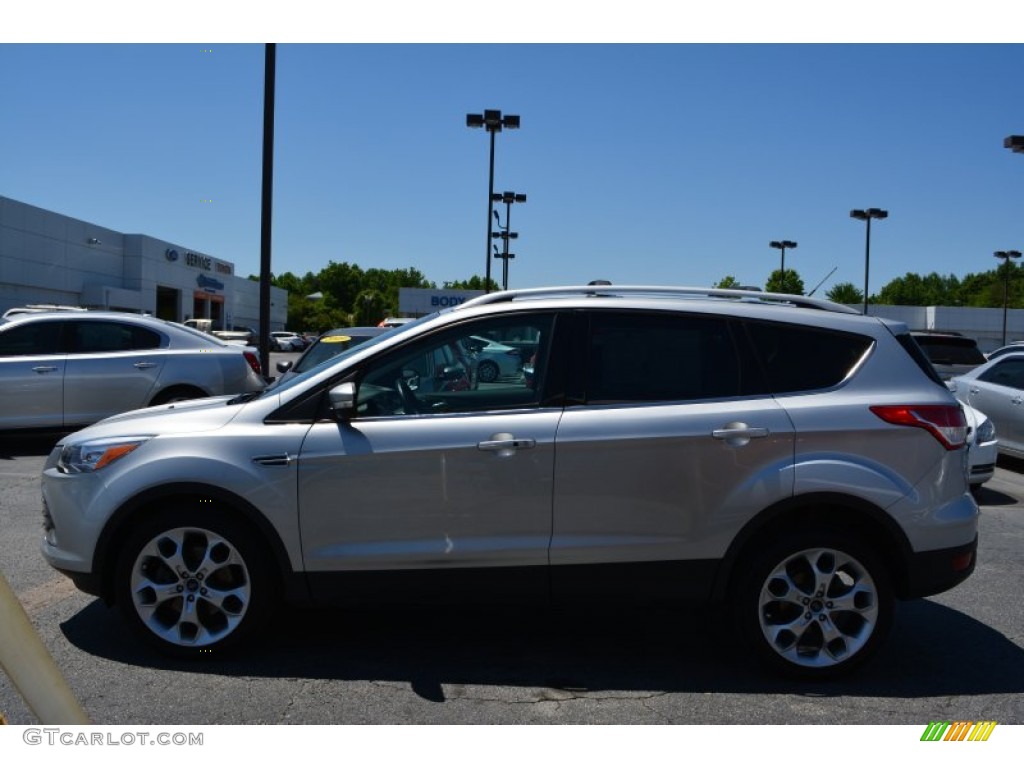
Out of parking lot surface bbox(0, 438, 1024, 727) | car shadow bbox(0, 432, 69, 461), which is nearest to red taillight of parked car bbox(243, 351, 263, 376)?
car shadow bbox(0, 432, 69, 461)

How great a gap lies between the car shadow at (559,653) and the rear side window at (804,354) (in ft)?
4.54

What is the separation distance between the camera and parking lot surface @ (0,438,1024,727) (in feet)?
12.8

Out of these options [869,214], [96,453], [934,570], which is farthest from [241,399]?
[869,214]

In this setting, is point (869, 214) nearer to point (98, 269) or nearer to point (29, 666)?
point (98, 269)

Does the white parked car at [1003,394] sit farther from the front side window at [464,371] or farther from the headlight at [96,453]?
the headlight at [96,453]

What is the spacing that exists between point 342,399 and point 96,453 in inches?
49.5

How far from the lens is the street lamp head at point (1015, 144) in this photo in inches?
739

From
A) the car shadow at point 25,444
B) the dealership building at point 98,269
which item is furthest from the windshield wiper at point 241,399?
the dealership building at point 98,269

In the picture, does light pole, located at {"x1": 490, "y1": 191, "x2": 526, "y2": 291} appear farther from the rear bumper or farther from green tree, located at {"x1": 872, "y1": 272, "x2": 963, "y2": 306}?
green tree, located at {"x1": 872, "y1": 272, "x2": 963, "y2": 306}

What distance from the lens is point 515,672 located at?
4383 millimetres

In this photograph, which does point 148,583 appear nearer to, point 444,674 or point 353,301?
point 444,674

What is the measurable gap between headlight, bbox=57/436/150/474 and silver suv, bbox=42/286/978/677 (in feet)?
0.05

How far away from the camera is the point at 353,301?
506ft

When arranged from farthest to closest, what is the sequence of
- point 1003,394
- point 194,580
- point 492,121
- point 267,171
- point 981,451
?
point 492,121, point 267,171, point 1003,394, point 981,451, point 194,580
